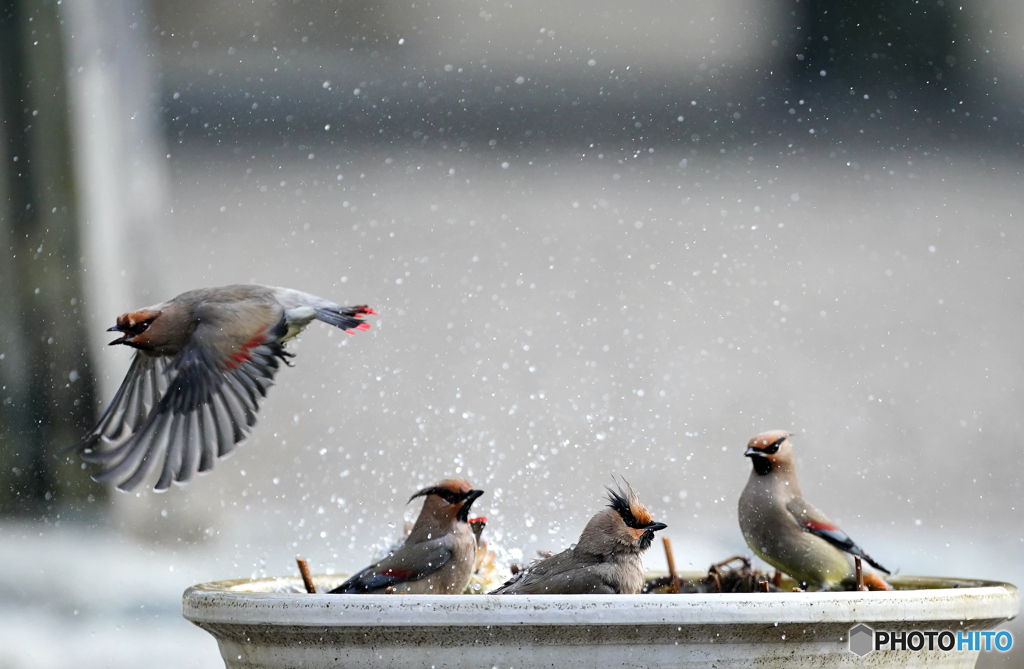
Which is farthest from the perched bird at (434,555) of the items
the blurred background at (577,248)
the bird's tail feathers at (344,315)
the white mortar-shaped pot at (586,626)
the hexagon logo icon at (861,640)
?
the blurred background at (577,248)

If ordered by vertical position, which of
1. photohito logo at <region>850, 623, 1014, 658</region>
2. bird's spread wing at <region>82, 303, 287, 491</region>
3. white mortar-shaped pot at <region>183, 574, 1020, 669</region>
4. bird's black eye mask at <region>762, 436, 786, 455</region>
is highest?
bird's spread wing at <region>82, 303, 287, 491</region>

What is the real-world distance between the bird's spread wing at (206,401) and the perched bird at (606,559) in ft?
2.02

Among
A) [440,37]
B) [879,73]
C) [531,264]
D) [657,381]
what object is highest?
[440,37]

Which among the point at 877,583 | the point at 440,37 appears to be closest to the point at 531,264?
the point at 440,37

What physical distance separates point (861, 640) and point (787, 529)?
443 millimetres

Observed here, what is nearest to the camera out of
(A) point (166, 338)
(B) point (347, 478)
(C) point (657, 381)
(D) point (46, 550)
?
(A) point (166, 338)

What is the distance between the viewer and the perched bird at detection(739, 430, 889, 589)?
185 centimetres

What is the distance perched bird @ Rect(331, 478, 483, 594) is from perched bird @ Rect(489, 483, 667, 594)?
13 centimetres

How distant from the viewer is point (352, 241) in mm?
4734

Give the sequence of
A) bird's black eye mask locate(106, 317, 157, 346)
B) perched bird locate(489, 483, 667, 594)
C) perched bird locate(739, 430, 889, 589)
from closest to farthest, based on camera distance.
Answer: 1. perched bird locate(489, 483, 667, 594)
2. perched bird locate(739, 430, 889, 589)
3. bird's black eye mask locate(106, 317, 157, 346)

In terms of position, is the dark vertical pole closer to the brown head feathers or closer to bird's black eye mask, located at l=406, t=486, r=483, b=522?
bird's black eye mask, located at l=406, t=486, r=483, b=522

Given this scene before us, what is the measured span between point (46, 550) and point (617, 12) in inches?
124

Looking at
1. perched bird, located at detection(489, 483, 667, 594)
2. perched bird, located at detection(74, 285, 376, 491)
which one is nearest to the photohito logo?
perched bird, located at detection(489, 483, 667, 594)

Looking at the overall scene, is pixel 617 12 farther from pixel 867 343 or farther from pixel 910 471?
pixel 910 471
